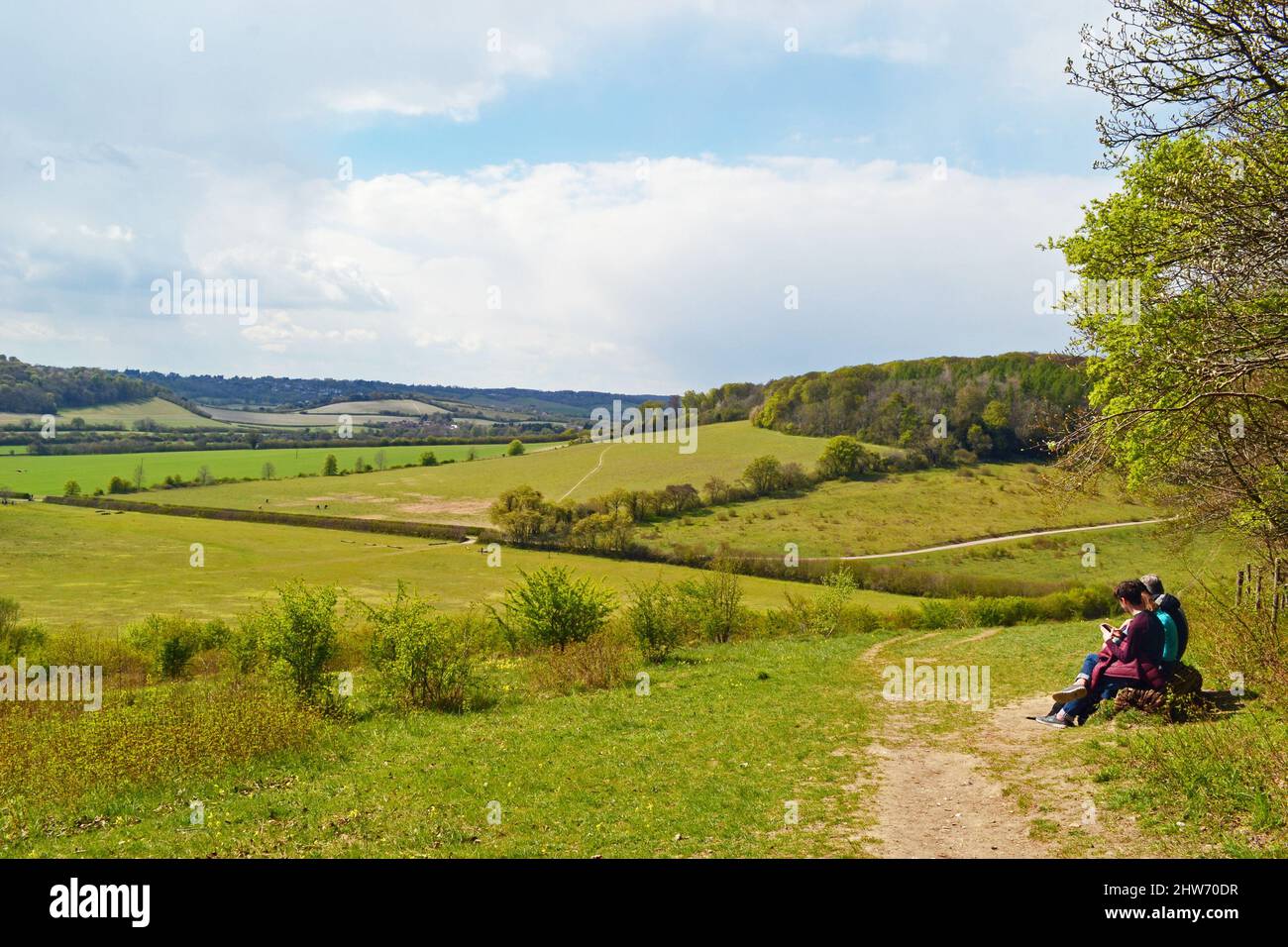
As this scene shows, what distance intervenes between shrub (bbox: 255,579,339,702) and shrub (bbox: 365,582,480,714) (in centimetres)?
→ 158

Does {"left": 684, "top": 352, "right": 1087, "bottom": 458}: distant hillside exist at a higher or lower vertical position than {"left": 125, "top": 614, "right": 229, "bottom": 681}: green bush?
higher

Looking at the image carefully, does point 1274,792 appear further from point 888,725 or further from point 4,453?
point 4,453

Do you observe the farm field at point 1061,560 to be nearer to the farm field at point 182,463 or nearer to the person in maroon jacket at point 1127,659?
the person in maroon jacket at point 1127,659

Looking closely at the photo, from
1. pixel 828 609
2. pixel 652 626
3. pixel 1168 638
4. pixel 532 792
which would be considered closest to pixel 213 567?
pixel 828 609

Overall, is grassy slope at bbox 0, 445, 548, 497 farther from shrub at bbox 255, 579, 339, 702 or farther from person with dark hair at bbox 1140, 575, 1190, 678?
person with dark hair at bbox 1140, 575, 1190, 678

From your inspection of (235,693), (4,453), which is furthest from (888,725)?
(4,453)

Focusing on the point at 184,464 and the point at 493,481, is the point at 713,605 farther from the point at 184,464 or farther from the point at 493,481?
the point at 184,464

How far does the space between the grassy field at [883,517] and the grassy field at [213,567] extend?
1184cm

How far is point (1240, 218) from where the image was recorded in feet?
36.6

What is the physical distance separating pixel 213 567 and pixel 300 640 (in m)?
66.7

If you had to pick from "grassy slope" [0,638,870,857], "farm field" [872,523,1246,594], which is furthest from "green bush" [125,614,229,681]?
"farm field" [872,523,1246,594]

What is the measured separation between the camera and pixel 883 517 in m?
93.6

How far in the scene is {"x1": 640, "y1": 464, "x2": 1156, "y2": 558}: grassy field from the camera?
8531 centimetres
